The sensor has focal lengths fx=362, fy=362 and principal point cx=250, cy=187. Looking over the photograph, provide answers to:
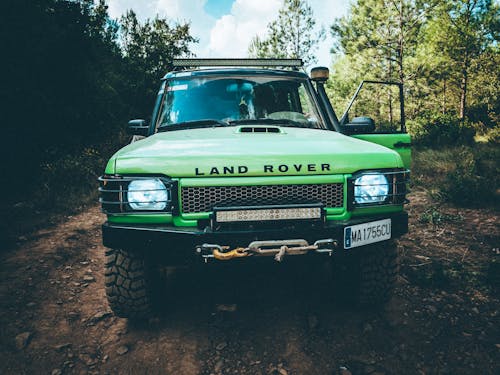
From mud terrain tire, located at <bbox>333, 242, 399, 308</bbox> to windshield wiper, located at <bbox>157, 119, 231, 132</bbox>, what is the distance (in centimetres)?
149

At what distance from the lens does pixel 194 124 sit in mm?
3049

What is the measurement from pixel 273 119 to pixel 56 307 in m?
2.40

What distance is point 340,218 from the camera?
7.46 feet

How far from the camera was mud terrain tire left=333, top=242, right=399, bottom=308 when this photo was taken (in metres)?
2.67

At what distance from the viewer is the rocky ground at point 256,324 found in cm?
223

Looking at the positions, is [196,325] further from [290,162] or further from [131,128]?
[131,128]

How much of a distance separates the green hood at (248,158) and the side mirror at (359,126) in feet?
2.73

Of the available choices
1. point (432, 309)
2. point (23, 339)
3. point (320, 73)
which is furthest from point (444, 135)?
point (23, 339)

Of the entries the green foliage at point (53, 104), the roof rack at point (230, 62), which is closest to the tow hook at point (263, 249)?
the roof rack at point (230, 62)

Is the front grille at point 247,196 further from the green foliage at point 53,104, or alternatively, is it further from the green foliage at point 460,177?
the green foliage at point 53,104

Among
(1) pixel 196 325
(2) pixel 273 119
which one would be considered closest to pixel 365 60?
(2) pixel 273 119

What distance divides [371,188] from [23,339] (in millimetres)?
2570

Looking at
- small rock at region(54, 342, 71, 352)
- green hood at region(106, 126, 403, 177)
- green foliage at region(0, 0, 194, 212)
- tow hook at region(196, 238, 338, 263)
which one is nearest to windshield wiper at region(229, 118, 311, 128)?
green hood at region(106, 126, 403, 177)

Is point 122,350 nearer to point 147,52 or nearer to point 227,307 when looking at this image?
point 227,307
